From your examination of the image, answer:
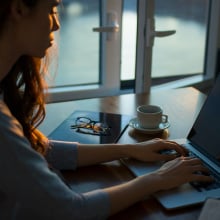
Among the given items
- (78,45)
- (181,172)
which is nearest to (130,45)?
(78,45)

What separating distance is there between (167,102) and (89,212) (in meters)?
0.89

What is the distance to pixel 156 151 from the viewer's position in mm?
1297

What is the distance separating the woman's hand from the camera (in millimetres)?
1276

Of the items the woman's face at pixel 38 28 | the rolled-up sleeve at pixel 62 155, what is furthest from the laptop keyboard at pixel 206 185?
the woman's face at pixel 38 28

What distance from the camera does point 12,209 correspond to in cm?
100

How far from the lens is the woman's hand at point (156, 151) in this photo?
1276 mm

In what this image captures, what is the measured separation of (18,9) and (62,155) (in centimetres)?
49

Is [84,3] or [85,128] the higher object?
[84,3]

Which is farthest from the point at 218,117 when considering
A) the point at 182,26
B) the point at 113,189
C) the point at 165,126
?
the point at 182,26

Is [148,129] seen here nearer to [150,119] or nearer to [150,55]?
[150,119]

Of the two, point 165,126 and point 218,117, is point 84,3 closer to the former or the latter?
point 165,126

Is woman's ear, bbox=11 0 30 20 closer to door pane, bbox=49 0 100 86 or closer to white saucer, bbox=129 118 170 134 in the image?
white saucer, bbox=129 118 170 134

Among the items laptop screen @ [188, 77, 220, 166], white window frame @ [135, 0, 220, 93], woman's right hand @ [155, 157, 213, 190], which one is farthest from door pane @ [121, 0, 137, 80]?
woman's right hand @ [155, 157, 213, 190]

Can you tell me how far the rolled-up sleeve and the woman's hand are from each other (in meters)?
0.16
